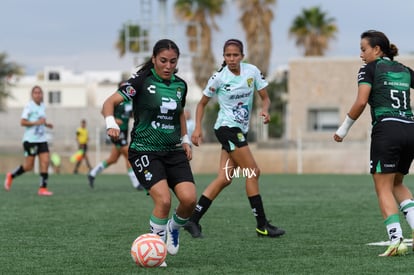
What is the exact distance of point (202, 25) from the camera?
6294cm

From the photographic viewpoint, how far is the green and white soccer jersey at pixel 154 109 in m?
7.99

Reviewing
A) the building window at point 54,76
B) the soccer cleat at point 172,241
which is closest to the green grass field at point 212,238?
the soccer cleat at point 172,241

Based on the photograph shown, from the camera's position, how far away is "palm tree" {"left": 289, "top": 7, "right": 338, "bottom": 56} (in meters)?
64.6

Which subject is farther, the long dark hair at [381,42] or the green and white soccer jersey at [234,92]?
the green and white soccer jersey at [234,92]

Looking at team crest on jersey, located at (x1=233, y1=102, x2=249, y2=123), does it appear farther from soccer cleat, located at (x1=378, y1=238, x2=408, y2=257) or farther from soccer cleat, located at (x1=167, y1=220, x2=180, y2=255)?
soccer cleat, located at (x1=378, y1=238, x2=408, y2=257)

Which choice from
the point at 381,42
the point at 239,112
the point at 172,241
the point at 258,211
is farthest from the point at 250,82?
the point at 172,241

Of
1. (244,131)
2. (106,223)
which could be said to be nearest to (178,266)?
(244,131)

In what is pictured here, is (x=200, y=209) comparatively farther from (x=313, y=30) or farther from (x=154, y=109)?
(x=313, y=30)

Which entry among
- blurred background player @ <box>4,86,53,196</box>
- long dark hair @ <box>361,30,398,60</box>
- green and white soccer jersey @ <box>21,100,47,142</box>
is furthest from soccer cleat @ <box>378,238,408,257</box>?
green and white soccer jersey @ <box>21,100,47,142</box>

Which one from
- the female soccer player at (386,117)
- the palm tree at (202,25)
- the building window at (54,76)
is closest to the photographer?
the female soccer player at (386,117)

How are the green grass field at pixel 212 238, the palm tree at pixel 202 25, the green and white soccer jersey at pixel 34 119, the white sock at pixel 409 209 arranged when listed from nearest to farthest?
the green grass field at pixel 212 238 < the white sock at pixel 409 209 < the green and white soccer jersey at pixel 34 119 < the palm tree at pixel 202 25

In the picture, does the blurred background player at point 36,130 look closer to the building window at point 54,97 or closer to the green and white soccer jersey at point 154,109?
the green and white soccer jersey at point 154,109

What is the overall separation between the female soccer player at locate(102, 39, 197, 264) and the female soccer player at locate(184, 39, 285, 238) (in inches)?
80.2

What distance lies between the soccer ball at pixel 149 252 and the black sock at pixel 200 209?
261 cm
